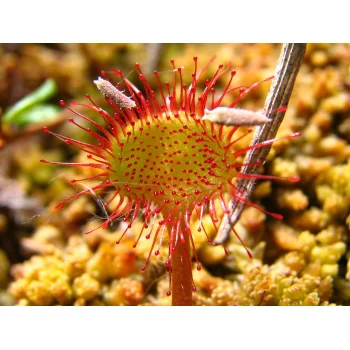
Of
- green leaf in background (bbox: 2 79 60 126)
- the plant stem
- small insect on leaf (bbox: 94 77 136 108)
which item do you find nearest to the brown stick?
the plant stem

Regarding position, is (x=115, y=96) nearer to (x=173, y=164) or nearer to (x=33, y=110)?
(x=173, y=164)

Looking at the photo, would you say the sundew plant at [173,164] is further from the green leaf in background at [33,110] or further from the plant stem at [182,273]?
the green leaf in background at [33,110]

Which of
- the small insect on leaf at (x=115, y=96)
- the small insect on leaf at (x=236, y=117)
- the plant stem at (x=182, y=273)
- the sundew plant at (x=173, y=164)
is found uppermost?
the small insect on leaf at (x=115, y=96)

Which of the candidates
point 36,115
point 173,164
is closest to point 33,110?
point 36,115

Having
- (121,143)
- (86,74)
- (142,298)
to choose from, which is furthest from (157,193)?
(86,74)

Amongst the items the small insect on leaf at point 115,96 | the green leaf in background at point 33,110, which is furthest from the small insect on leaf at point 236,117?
the green leaf in background at point 33,110

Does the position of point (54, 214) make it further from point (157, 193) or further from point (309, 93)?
point (309, 93)
